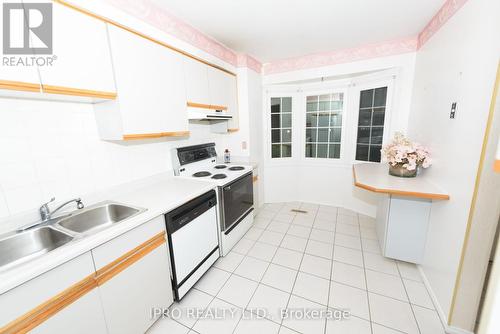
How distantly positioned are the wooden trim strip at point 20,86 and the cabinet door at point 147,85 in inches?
17.1

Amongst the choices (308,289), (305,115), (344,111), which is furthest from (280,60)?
(308,289)

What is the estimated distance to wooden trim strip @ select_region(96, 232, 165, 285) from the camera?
112 centimetres

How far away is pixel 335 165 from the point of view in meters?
3.41

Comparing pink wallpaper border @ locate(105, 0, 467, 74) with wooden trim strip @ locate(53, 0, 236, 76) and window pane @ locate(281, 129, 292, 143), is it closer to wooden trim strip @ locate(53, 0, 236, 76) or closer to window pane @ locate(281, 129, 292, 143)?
wooden trim strip @ locate(53, 0, 236, 76)

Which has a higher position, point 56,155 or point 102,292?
point 56,155

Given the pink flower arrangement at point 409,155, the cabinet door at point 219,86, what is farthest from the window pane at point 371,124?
the cabinet door at point 219,86

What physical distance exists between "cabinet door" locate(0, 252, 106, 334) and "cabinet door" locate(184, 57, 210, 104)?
1602 mm

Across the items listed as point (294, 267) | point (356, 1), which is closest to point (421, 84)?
point (356, 1)

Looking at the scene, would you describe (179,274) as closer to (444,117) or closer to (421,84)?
(444,117)

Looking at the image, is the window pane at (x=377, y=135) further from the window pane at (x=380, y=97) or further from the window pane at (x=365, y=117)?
the window pane at (x=380, y=97)

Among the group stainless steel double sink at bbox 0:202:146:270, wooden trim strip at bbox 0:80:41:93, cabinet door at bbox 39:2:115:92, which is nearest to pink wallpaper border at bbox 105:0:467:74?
cabinet door at bbox 39:2:115:92

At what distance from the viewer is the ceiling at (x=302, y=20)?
1777 mm

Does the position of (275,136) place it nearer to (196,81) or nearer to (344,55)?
(344,55)

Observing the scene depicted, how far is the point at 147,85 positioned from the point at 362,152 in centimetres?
305
